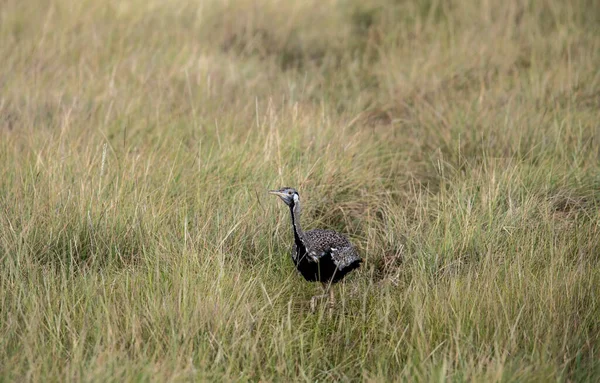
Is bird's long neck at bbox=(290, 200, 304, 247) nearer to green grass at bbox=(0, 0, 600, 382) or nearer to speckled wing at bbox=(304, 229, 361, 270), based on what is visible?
speckled wing at bbox=(304, 229, 361, 270)

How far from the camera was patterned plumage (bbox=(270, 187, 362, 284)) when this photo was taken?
3.80 meters

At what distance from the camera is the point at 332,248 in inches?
153

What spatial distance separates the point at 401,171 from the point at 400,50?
2176mm

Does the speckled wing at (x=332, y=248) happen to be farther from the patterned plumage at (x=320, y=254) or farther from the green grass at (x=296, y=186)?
the green grass at (x=296, y=186)

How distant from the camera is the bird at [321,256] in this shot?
379cm

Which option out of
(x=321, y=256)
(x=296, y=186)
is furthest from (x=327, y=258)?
(x=296, y=186)

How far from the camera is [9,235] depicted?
3.82m

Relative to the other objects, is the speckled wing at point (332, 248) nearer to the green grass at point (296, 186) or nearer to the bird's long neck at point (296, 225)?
the bird's long neck at point (296, 225)

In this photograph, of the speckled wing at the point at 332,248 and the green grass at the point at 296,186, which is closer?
the green grass at the point at 296,186

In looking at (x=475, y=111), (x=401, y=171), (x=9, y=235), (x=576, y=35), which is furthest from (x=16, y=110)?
(x=576, y=35)

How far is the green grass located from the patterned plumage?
0.14m

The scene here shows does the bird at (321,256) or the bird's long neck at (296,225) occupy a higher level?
the bird's long neck at (296,225)

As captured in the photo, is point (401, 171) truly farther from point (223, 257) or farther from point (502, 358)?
point (502, 358)

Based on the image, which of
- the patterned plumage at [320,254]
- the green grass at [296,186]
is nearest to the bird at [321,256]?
the patterned plumage at [320,254]
